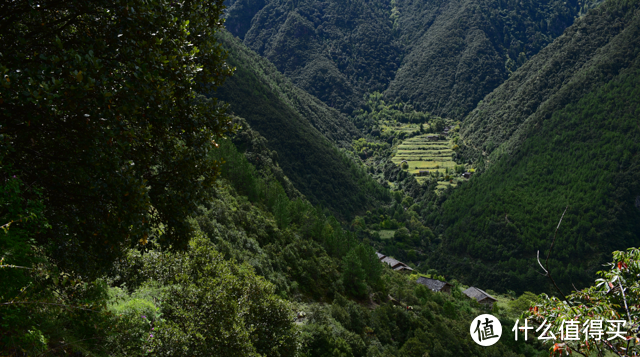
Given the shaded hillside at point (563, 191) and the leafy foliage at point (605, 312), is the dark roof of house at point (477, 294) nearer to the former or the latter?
the shaded hillside at point (563, 191)

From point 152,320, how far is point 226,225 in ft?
76.2

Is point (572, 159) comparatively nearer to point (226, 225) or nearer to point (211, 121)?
point (226, 225)

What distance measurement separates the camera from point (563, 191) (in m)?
148

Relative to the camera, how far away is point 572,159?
514 feet

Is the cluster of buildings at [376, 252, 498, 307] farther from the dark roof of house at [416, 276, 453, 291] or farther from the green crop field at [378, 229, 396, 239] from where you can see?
the green crop field at [378, 229, 396, 239]

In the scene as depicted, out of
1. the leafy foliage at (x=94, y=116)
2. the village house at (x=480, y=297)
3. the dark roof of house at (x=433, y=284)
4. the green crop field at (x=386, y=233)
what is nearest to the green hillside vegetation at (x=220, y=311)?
the leafy foliage at (x=94, y=116)

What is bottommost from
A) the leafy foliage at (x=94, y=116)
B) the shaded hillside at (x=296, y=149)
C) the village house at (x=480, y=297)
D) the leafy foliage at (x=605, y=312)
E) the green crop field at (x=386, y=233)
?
the leafy foliage at (x=605, y=312)

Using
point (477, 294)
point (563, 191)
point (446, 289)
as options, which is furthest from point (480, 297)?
point (563, 191)

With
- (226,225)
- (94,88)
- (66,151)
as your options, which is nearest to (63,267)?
(66,151)

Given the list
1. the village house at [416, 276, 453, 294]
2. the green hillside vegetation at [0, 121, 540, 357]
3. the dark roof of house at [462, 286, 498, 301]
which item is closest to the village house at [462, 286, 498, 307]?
the dark roof of house at [462, 286, 498, 301]

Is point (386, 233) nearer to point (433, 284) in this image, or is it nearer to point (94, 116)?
point (433, 284)

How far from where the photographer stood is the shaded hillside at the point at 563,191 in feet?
430

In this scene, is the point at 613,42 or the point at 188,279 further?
the point at 613,42

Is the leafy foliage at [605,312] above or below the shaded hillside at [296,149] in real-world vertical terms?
below
